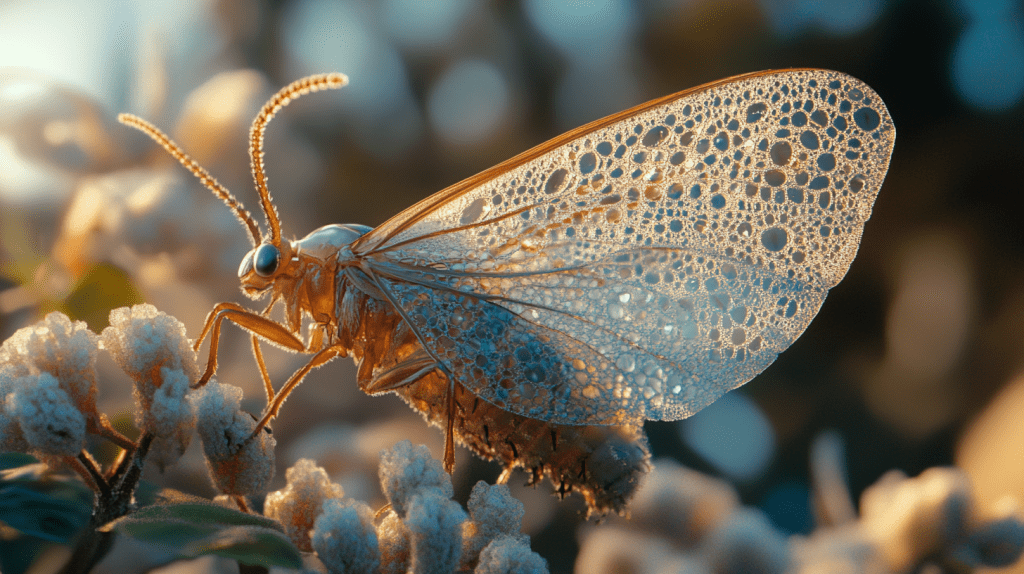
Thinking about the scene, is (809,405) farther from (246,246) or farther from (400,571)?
(246,246)

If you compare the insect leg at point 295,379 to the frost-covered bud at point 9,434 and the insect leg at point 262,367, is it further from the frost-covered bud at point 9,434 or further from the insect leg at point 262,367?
the frost-covered bud at point 9,434

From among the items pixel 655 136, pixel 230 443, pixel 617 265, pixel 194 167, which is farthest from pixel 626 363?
pixel 194 167

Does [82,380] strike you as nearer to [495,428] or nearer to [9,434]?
[9,434]

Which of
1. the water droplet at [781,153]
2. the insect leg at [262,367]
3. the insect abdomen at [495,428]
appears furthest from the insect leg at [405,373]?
the water droplet at [781,153]

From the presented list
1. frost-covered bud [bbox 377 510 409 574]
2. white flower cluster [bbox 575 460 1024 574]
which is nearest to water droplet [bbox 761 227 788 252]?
white flower cluster [bbox 575 460 1024 574]

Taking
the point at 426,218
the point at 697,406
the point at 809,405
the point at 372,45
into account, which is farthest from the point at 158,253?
the point at 809,405

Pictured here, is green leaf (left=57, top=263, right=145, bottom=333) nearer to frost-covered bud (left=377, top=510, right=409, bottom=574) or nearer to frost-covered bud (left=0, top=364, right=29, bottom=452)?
frost-covered bud (left=0, top=364, right=29, bottom=452)
